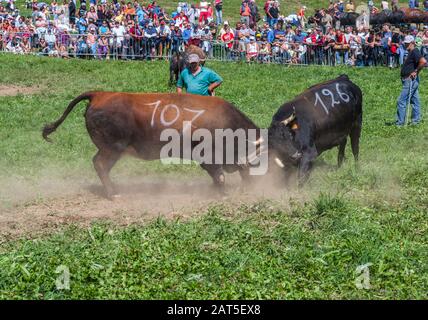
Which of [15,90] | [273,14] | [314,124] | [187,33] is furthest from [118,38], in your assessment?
[314,124]

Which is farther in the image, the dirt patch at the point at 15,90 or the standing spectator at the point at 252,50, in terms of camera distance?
the standing spectator at the point at 252,50

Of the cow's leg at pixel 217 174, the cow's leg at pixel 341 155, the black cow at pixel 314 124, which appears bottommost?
the cow's leg at pixel 341 155

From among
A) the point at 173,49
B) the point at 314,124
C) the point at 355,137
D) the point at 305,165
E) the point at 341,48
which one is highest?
the point at 314,124

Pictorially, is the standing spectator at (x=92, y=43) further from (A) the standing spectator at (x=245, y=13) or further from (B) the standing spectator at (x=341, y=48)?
(B) the standing spectator at (x=341, y=48)

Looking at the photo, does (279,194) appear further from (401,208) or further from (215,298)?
(215,298)

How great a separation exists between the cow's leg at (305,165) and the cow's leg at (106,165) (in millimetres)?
2585

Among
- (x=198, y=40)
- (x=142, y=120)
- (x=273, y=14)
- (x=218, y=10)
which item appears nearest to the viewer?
(x=142, y=120)

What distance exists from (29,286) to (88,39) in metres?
20.2

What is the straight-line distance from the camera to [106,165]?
12.1 meters

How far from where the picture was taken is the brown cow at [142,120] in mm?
11875

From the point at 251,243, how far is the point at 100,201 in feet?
10.1


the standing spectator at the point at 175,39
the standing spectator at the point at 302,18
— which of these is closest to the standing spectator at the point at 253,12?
the standing spectator at the point at 302,18

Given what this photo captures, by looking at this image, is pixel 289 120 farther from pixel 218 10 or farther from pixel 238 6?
pixel 238 6

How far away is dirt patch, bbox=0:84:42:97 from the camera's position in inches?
881
